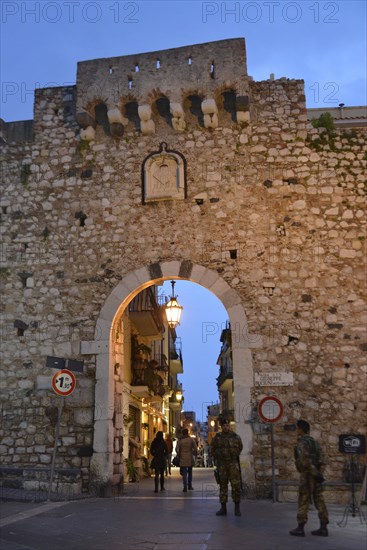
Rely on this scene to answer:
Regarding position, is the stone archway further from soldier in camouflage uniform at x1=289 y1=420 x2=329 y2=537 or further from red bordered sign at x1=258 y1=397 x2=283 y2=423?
soldier in camouflage uniform at x1=289 y1=420 x2=329 y2=537

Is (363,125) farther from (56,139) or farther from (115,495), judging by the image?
(115,495)

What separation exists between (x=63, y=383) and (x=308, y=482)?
4510mm

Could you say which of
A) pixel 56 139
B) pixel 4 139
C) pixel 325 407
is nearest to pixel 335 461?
pixel 325 407

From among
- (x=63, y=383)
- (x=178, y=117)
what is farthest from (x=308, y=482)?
(x=178, y=117)

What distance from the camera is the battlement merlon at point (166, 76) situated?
11281 millimetres

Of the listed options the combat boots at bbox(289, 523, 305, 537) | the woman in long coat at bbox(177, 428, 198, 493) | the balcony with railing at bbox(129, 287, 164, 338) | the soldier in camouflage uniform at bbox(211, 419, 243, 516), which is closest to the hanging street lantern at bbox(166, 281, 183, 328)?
the balcony with railing at bbox(129, 287, 164, 338)

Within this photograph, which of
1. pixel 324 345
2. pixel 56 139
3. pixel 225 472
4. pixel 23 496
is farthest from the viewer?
pixel 56 139

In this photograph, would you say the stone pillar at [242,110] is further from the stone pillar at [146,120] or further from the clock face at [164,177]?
the stone pillar at [146,120]

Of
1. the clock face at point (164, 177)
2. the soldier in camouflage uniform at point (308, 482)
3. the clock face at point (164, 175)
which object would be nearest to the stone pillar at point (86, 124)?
the clock face at point (164, 177)

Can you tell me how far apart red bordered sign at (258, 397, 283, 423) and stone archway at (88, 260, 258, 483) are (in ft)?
2.95

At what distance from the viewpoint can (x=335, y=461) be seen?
966 centimetres

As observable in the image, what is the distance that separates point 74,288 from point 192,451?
4.07m

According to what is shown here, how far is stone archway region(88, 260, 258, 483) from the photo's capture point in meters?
10.1

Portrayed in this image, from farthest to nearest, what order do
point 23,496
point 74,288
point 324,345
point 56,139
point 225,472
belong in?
point 56,139 < point 74,288 < point 324,345 < point 23,496 < point 225,472
